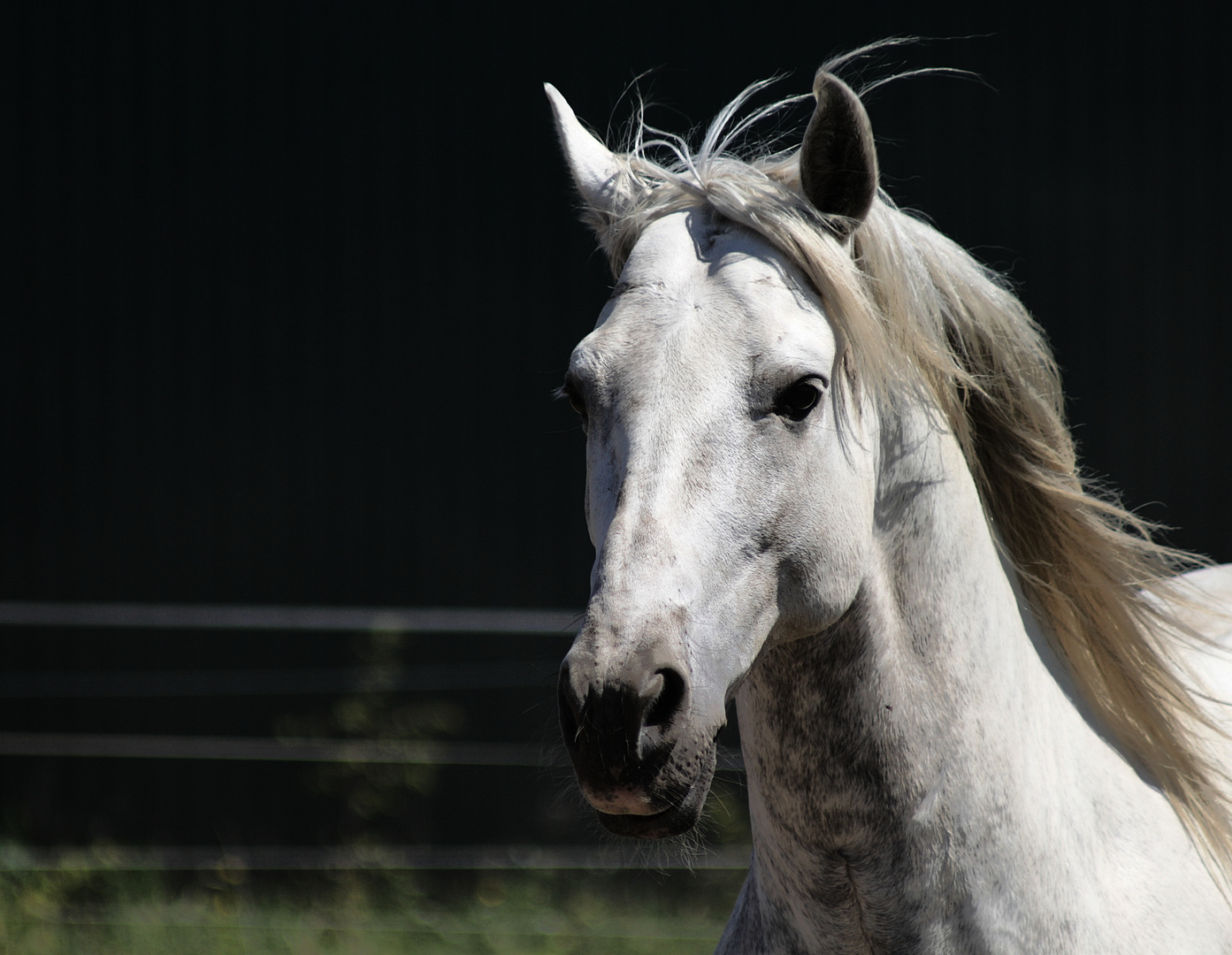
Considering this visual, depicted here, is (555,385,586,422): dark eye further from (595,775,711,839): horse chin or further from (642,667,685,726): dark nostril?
(595,775,711,839): horse chin

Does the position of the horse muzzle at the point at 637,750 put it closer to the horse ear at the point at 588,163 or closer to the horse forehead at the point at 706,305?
the horse forehead at the point at 706,305

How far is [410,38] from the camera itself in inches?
207

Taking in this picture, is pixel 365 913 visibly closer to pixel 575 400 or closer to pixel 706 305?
pixel 575 400

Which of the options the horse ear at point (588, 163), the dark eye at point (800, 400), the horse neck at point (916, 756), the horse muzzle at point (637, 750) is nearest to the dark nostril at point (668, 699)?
the horse muzzle at point (637, 750)

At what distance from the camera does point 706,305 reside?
130 centimetres

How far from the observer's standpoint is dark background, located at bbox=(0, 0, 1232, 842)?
523 centimetres

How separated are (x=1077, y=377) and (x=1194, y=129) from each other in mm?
1332

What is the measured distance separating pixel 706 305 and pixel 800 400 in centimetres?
17

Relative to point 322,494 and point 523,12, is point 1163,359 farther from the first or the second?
point 322,494

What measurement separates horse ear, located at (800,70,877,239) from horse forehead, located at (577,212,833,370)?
0.38ft

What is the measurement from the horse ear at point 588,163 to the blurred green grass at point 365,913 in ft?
8.36

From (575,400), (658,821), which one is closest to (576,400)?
(575,400)

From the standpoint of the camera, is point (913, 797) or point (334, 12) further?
point (334, 12)

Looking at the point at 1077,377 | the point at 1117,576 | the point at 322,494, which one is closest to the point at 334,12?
the point at 322,494
